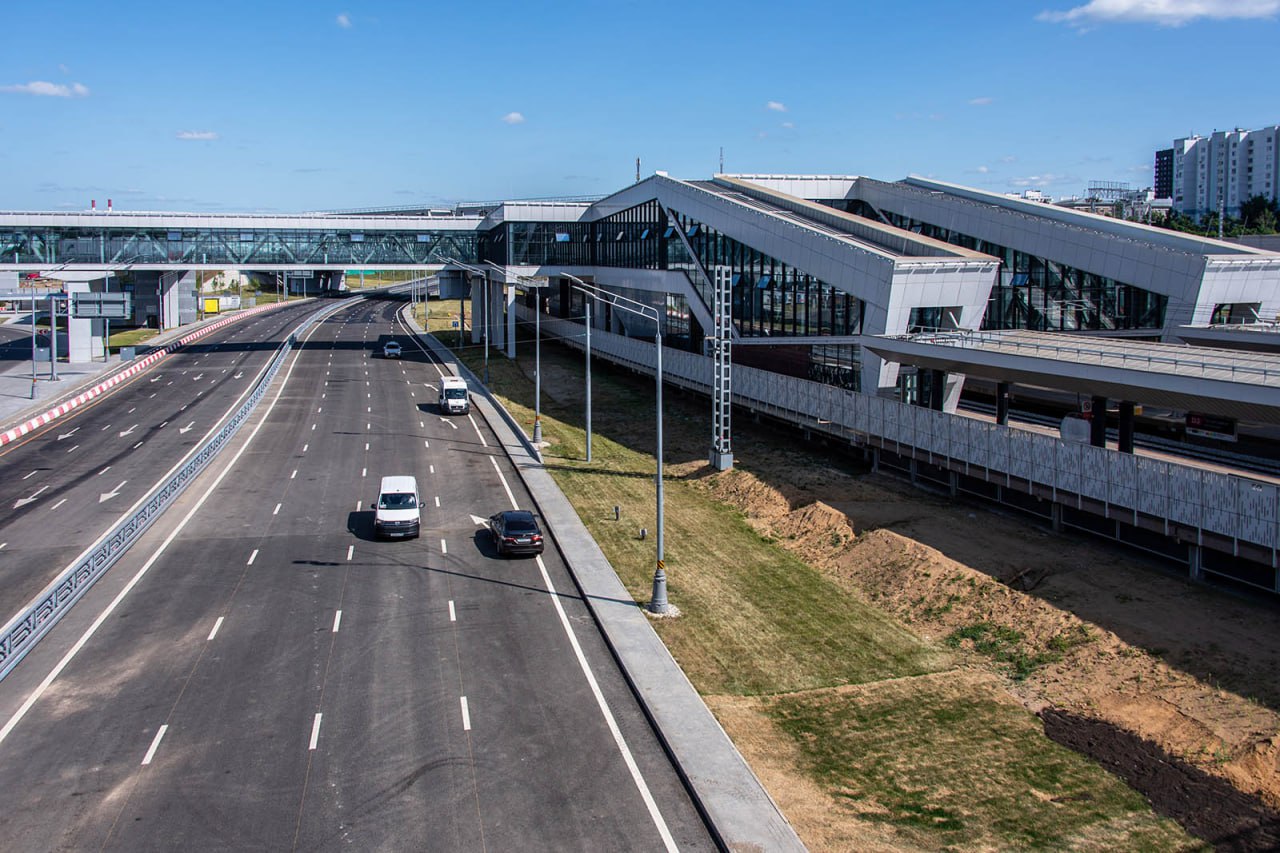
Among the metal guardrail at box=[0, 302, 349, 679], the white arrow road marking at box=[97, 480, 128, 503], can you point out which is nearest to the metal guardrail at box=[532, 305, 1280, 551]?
the metal guardrail at box=[0, 302, 349, 679]

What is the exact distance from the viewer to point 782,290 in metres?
55.2

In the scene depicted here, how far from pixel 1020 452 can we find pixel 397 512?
21.7m

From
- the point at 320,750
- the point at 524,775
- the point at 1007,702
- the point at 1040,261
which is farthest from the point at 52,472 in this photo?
the point at 1040,261

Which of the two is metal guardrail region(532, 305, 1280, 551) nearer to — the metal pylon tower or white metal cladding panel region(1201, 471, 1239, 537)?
white metal cladding panel region(1201, 471, 1239, 537)

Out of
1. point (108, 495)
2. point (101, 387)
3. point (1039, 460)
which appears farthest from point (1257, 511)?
point (101, 387)

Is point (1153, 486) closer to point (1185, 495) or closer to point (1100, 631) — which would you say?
point (1185, 495)

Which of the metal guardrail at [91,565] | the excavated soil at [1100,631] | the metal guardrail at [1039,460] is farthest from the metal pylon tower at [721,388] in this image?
the metal guardrail at [91,565]

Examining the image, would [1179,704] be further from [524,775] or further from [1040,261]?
[1040,261]

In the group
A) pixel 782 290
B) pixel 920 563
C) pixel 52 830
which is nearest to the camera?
pixel 52 830

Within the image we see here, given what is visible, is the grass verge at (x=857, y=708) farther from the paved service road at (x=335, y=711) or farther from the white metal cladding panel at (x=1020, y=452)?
the white metal cladding panel at (x=1020, y=452)

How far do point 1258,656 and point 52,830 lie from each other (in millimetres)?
26138

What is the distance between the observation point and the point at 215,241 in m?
95.3

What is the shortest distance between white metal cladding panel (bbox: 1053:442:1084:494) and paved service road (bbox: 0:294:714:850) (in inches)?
623

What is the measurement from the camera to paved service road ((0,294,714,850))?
60.7 ft
